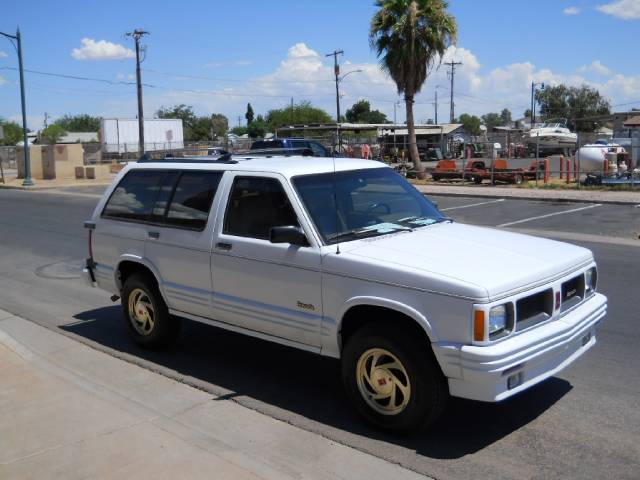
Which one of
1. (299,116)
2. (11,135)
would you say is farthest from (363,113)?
(11,135)

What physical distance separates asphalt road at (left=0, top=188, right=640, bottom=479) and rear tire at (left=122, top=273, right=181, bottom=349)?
172 millimetres

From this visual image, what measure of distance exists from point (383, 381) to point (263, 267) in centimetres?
130

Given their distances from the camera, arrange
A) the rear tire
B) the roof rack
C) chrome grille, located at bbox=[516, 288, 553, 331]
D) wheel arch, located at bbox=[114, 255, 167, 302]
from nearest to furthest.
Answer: chrome grille, located at bbox=[516, 288, 553, 331] < the roof rack < wheel arch, located at bbox=[114, 255, 167, 302] < the rear tire

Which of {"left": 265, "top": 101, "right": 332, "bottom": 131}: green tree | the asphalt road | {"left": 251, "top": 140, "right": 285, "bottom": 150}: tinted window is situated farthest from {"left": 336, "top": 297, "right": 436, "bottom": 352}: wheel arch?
{"left": 265, "top": 101, "right": 332, "bottom": 131}: green tree

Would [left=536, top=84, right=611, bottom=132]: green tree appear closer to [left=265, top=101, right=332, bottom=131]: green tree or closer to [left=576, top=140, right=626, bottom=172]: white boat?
[left=265, top=101, right=332, bottom=131]: green tree

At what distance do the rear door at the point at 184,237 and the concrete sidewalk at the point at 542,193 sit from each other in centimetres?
1569

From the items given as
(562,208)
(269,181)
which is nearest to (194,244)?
(269,181)

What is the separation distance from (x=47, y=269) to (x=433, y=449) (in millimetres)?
8430

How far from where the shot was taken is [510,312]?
410 centimetres

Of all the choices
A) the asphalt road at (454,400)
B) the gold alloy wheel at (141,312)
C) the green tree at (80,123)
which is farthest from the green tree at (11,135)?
the gold alloy wheel at (141,312)

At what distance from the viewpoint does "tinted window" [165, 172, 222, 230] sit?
5793 mm

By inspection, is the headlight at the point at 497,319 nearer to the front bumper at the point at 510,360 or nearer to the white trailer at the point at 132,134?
the front bumper at the point at 510,360

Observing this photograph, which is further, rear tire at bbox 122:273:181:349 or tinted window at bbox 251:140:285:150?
tinted window at bbox 251:140:285:150

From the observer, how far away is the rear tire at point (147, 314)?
632 cm
